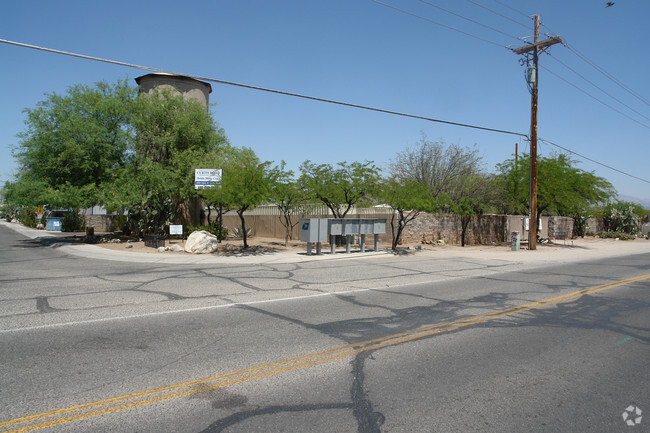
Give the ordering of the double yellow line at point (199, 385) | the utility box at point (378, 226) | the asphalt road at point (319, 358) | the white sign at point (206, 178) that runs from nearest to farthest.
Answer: the double yellow line at point (199, 385) < the asphalt road at point (319, 358) < the white sign at point (206, 178) < the utility box at point (378, 226)

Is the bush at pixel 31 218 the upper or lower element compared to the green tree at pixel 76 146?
lower

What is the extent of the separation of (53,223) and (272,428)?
49.0 meters

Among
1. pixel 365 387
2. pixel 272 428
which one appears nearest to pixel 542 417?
pixel 365 387

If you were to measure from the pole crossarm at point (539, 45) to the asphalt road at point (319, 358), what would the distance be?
680 inches

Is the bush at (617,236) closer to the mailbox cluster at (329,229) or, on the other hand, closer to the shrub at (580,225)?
the shrub at (580,225)

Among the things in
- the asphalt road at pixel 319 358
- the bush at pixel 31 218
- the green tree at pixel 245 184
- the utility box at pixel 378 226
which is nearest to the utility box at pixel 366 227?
the utility box at pixel 378 226

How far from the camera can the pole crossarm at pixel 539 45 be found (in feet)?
77.0

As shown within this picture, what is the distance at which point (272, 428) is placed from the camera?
381cm

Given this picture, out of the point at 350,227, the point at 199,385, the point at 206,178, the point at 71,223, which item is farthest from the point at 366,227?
the point at 71,223

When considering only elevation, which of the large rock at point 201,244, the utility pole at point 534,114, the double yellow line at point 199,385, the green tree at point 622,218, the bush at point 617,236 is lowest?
the double yellow line at point 199,385

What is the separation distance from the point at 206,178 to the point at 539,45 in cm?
1901

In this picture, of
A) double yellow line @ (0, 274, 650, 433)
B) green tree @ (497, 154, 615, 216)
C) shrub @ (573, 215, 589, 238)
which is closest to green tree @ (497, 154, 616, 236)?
green tree @ (497, 154, 615, 216)

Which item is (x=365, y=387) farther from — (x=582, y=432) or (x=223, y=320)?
(x=223, y=320)

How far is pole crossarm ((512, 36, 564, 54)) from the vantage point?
23.5 meters
